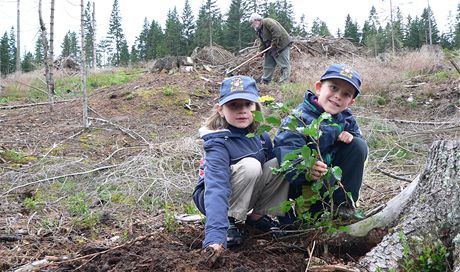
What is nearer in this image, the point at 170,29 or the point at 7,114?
the point at 7,114

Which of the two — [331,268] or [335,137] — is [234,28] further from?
[331,268]

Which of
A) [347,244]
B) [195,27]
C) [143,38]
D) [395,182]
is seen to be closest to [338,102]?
[347,244]

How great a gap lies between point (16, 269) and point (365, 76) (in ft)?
26.4

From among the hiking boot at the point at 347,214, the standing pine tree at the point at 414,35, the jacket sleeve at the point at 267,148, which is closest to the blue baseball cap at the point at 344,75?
the jacket sleeve at the point at 267,148

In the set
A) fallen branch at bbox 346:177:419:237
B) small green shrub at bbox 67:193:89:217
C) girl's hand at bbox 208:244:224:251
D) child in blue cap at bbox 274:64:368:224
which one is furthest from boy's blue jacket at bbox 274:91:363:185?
small green shrub at bbox 67:193:89:217

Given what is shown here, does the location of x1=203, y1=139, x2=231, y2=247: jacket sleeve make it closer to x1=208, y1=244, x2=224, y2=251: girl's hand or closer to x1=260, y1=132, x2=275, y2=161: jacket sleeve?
x1=208, y1=244, x2=224, y2=251: girl's hand

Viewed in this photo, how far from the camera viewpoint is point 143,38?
59781mm

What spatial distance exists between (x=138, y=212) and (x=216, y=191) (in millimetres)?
1775

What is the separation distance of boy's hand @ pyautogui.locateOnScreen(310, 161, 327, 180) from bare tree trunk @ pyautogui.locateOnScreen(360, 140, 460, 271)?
397 millimetres

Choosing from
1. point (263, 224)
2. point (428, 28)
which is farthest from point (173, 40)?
point (263, 224)

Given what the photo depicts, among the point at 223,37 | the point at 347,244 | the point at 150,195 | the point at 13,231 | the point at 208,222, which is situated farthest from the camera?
the point at 223,37

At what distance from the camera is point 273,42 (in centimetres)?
1026

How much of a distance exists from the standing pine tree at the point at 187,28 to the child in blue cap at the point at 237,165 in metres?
44.6

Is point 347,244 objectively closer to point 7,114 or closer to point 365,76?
point 365,76
